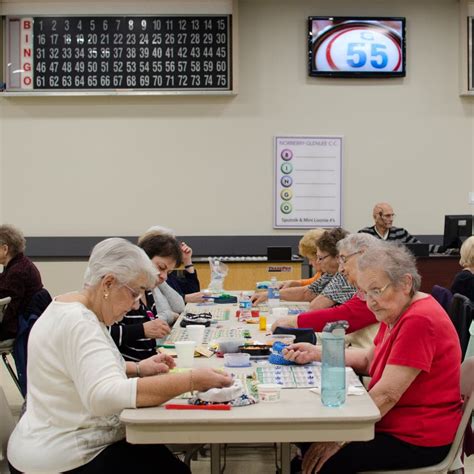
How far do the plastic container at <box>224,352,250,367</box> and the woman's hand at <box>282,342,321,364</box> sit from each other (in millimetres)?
151

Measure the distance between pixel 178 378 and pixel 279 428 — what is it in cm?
34

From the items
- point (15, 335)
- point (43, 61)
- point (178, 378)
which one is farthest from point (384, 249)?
point (43, 61)

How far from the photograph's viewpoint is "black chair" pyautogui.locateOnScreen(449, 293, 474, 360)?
152 inches

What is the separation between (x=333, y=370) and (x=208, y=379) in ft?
1.27

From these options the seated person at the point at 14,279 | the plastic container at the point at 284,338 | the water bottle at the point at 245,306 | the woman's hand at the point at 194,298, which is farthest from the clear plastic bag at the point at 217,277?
the plastic container at the point at 284,338

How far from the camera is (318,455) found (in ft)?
7.89

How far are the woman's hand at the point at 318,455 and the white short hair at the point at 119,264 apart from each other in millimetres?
780

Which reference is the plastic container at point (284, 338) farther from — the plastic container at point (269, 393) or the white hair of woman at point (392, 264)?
the plastic container at point (269, 393)

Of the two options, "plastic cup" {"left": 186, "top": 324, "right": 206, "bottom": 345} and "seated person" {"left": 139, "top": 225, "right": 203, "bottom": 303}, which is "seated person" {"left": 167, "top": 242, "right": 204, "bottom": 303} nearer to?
"seated person" {"left": 139, "top": 225, "right": 203, "bottom": 303}

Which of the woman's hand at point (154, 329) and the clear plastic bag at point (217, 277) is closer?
the woman's hand at point (154, 329)

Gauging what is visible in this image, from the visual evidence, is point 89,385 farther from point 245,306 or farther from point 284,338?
point 245,306

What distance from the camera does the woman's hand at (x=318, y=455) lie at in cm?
240

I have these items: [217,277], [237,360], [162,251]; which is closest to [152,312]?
[162,251]

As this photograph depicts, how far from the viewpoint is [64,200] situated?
791cm
